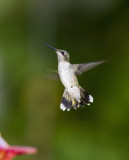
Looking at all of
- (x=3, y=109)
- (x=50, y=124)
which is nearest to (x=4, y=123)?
(x=3, y=109)

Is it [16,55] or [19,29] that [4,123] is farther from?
[19,29]

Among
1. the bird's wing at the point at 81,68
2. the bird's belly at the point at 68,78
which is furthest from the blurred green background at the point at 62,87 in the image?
the bird's belly at the point at 68,78

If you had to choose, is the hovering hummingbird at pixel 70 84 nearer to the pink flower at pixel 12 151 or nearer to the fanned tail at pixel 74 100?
the fanned tail at pixel 74 100

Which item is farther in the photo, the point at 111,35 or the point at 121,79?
the point at 111,35

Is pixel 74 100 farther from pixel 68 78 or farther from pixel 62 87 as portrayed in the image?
pixel 62 87

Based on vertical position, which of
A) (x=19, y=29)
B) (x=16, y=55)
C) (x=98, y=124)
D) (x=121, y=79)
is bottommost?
(x=98, y=124)

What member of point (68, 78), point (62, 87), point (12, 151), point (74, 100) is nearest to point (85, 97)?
point (74, 100)
